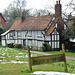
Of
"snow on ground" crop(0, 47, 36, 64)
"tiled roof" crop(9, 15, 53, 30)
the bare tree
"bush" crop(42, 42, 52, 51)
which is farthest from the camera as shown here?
the bare tree

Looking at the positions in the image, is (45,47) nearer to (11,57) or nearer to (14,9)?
(11,57)

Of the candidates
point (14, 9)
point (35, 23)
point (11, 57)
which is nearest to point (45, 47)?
point (35, 23)

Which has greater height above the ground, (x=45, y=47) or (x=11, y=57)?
(x=45, y=47)

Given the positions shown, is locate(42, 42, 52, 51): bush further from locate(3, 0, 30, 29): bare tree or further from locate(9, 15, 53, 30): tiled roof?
locate(3, 0, 30, 29): bare tree

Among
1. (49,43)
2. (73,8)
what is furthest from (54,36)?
(73,8)

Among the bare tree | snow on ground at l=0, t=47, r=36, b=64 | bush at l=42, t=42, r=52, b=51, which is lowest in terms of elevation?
snow on ground at l=0, t=47, r=36, b=64

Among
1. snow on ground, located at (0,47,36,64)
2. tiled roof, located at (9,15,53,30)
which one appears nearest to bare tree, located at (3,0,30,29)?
tiled roof, located at (9,15,53,30)

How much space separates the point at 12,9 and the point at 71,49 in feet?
142

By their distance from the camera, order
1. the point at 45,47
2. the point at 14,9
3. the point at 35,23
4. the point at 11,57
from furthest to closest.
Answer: the point at 14,9, the point at 35,23, the point at 45,47, the point at 11,57

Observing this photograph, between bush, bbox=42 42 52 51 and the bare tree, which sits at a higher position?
the bare tree

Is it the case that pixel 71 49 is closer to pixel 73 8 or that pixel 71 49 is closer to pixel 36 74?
pixel 73 8

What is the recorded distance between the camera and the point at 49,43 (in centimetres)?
4034

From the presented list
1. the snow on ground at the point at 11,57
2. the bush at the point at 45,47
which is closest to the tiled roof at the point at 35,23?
the bush at the point at 45,47

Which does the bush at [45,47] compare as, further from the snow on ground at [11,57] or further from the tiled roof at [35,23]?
the snow on ground at [11,57]
